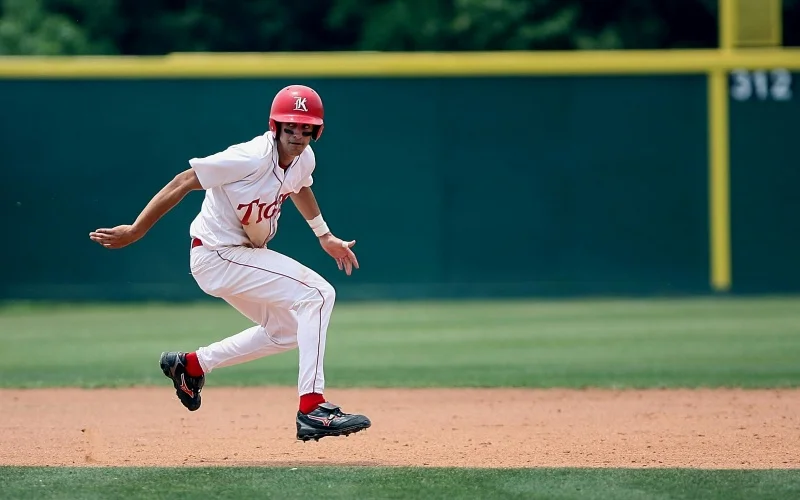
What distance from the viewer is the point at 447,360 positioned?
997 centimetres

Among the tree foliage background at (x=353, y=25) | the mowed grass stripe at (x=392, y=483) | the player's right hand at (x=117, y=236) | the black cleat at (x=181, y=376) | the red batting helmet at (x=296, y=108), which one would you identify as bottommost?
the mowed grass stripe at (x=392, y=483)

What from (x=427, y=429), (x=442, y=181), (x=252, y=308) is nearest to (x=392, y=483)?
(x=252, y=308)

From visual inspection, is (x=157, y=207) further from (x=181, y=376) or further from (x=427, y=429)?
(x=427, y=429)

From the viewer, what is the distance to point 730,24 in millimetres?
15188

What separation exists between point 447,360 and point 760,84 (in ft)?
24.4

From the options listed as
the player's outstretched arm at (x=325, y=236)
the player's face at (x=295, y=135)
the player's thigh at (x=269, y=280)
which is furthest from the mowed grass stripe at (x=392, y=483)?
the player's face at (x=295, y=135)

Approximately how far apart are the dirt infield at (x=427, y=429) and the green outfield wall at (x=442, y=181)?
270 inches

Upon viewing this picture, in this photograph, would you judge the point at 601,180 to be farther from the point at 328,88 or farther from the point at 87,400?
the point at 87,400

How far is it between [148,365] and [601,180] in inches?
295

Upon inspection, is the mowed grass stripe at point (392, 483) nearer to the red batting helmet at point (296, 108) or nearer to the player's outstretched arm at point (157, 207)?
the player's outstretched arm at point (157, 207)

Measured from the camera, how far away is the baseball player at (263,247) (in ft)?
17.0

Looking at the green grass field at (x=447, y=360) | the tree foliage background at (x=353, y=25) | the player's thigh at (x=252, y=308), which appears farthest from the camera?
the tree foliage background at (x=353, y=25)

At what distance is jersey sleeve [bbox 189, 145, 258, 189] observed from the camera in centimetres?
515

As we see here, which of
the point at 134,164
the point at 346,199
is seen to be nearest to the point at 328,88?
the point at 346,199
